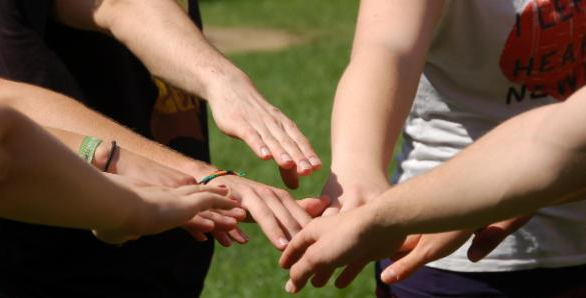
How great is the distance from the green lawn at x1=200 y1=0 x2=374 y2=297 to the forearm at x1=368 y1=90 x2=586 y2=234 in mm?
3234

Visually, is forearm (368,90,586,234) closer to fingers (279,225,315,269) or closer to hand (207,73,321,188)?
fingers (279,225,315,269)

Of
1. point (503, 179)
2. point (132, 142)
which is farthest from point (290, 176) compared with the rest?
point (503, 179)

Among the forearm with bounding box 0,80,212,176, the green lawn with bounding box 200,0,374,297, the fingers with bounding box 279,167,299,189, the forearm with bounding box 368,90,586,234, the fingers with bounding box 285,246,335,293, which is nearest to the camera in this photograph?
the forearm with bounding box 368,90,586,234

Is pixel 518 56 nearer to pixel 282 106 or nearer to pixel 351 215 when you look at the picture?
pixel 351 215

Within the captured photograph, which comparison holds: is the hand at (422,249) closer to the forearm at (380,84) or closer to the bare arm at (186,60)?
the forearm at (380,84)

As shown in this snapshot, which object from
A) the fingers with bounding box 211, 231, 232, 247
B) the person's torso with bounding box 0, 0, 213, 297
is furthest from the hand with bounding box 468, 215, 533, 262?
the person's torso with bounding box 0, 0, 213, 297

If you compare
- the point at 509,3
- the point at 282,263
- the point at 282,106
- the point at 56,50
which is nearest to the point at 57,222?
the point at 282,263

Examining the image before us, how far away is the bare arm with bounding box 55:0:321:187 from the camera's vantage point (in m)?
3.15

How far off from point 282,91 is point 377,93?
7553 millimetres

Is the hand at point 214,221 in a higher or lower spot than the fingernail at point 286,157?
lower

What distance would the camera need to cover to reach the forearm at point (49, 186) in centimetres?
235

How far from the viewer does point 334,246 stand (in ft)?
9.27

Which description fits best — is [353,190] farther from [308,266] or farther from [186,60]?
[186,60]

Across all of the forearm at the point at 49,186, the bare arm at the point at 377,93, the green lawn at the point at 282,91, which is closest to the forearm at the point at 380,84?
the bare arm at the point at 377,93
